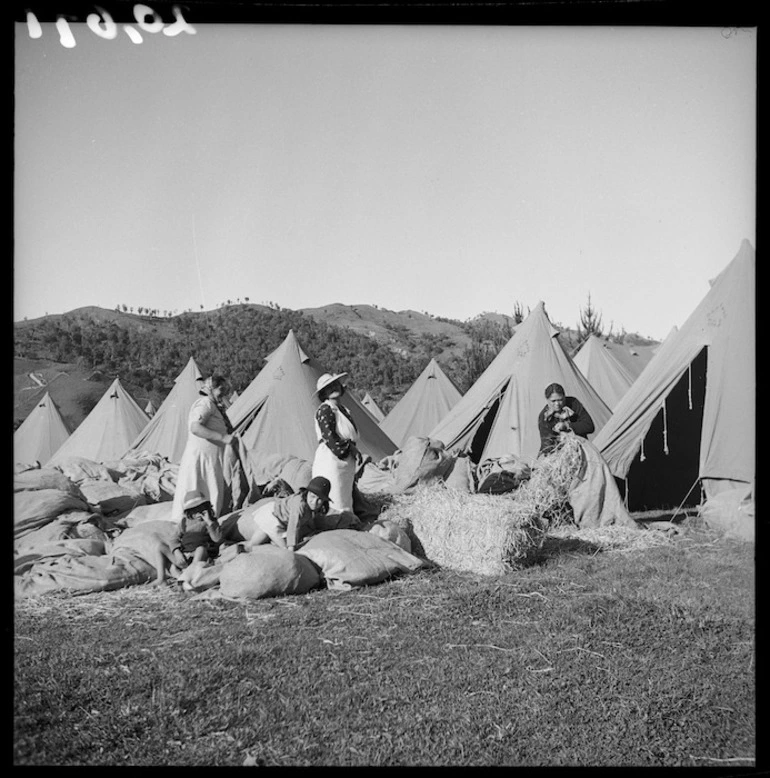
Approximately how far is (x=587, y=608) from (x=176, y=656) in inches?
105

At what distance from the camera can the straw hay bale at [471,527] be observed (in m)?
5.79

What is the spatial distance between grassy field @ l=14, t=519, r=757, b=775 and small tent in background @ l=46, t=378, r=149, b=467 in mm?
10877

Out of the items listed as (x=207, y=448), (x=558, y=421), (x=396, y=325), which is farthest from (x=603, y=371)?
(x=396, y=325)

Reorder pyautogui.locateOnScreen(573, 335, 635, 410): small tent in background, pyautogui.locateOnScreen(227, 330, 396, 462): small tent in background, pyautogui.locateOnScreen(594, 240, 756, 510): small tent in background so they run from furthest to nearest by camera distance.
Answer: pyautogui.locateOnScreen(573, 335, 635, 410): small tent in background < pyautogui.locateOnScreen(227, 330, 396, 462): small tent in background < pyautogui.locateOnScreen(594, 240, 756, 510): small tent in background

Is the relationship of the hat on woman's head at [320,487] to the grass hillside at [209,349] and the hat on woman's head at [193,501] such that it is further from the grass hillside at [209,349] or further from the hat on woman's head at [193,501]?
the grass hillside at [209,349]

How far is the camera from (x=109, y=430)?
1547 cm

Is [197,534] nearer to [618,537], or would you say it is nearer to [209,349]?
[618,537]

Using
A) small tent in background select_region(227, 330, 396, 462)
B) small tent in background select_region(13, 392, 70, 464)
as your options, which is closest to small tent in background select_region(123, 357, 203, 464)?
small tent in background select_region(227, 330, 396, 462)

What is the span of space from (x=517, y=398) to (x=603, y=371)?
4.70 m

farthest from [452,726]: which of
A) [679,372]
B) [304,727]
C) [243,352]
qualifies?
[243,352]

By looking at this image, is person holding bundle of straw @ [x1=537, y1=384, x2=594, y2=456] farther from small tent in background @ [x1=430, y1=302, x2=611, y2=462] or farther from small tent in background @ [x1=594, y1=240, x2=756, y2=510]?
small tent in background @ [x1=430, y1=302, x2=611, y2=462]

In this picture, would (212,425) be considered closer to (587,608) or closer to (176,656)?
(176,656)

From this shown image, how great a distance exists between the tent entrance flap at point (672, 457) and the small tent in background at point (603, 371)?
532 centimetres

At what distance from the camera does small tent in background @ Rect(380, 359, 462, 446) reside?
16.1 metres
